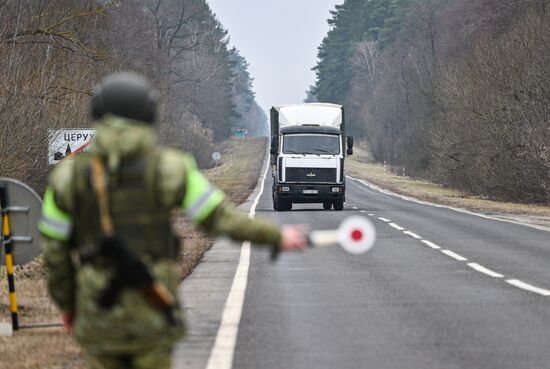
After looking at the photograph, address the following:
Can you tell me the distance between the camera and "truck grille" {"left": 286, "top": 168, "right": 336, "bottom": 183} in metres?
36.1

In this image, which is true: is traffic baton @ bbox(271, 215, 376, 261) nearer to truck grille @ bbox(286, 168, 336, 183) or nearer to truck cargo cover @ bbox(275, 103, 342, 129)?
truck grille @ bbox(286, 168, 336, 183)

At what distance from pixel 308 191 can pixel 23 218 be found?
2676cm

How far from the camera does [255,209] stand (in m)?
37.2

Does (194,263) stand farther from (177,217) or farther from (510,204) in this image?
(510,204)

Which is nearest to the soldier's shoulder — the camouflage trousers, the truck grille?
the camouflage trousers

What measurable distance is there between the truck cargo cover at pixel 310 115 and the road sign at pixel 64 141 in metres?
11.4

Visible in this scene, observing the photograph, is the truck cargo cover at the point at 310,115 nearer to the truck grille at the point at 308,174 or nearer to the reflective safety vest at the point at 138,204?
the truck grille at the point at 308,174

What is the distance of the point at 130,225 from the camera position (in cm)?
433

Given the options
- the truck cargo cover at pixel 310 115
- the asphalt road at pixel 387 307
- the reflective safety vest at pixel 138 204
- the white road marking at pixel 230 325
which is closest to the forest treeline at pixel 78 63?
the asphalt road at pixel 387 307

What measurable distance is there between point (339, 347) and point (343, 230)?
4.65m

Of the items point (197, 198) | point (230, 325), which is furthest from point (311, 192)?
point (197, 198)

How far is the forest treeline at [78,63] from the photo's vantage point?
2281 cm

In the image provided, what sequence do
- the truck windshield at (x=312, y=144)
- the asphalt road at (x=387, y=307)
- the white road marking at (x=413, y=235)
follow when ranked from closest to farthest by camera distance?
the asphalt road at (x=387, y=307), the white road marking at (x=413, y=235), the truck windshield at (x=312, y=144)

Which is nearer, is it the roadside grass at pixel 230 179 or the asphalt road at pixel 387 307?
the asphalt road at pixel 387 307
